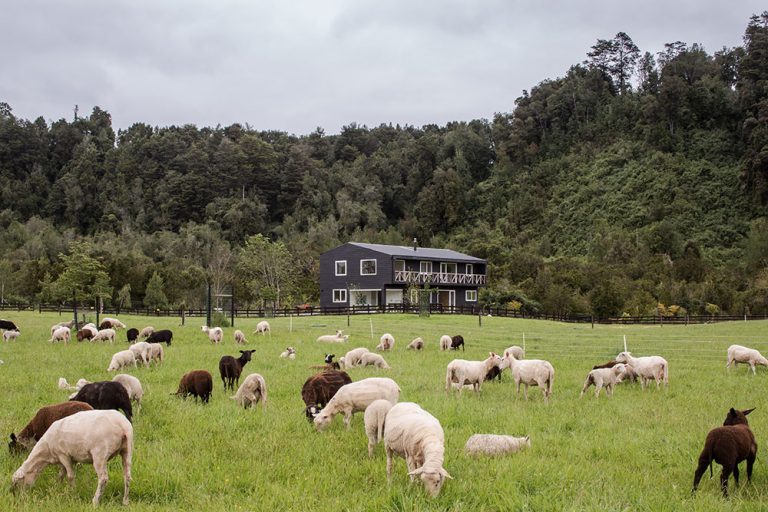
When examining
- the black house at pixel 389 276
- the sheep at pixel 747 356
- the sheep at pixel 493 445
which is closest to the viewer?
the sheep at pixel 493 445

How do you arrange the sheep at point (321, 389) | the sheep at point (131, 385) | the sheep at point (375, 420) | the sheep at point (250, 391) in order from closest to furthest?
the sheep at point (375, 420)
the sheep at point (131, 385)
the sheep at point (321, 389)
the sheep at point (250, 391)

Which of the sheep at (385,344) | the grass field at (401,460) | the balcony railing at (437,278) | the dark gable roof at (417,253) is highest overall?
the dark gable roof at (417,253)

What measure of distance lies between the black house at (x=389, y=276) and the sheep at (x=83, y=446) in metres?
53.2

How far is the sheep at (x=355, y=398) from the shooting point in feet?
34.9

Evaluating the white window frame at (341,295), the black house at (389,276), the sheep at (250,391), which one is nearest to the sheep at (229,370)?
the sheep at (250,391)

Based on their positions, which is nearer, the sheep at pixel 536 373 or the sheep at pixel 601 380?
the sheep at pixel 536 373

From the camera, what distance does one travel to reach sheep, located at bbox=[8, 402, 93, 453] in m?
8.75

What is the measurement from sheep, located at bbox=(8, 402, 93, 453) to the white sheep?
8695 millimetres

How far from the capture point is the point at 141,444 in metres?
9.52

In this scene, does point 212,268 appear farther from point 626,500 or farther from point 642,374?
point 626,500

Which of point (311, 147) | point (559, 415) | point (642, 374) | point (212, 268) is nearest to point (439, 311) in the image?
point (212, 268)

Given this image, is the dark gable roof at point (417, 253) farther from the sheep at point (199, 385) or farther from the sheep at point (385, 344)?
the sheep at point (199, 385)

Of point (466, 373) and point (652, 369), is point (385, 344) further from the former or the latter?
point (652, 369)

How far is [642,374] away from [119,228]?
10742 centimetres
